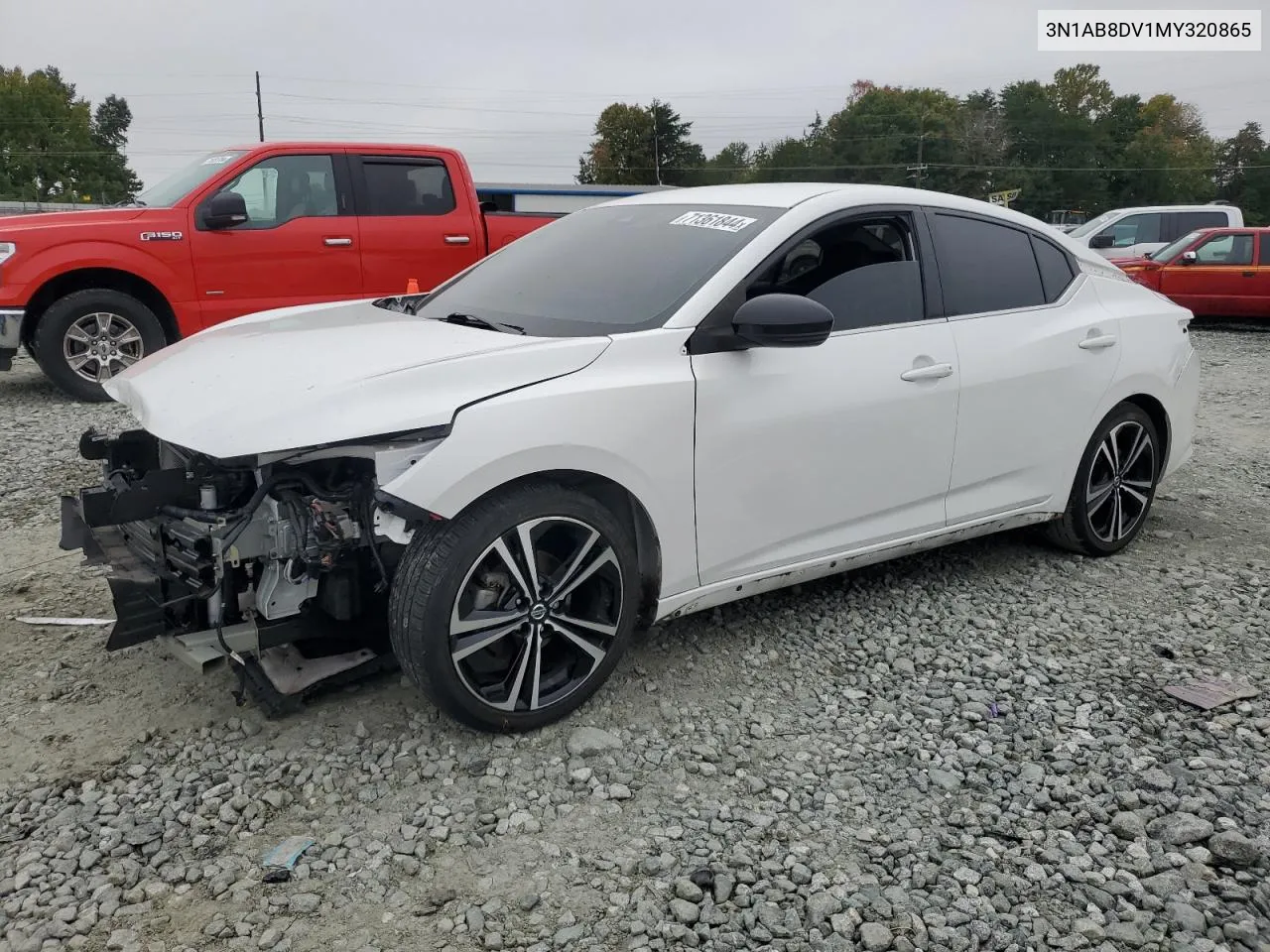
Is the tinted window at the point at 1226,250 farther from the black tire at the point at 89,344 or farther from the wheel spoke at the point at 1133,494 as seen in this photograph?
the black tire at the point at 89,344

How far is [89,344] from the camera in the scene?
25.8 ft

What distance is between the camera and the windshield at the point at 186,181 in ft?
26.5

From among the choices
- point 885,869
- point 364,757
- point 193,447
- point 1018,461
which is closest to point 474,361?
point 193,447

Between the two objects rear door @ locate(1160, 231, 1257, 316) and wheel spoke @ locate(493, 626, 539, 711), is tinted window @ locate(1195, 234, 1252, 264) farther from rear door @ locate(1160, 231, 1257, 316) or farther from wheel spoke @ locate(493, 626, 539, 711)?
wheel spoke @ locate(493, 626, 539, 711)

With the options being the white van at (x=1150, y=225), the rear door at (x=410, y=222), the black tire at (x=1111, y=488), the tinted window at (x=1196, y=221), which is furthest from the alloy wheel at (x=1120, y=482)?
the tinted window at (x=1196, y=221)

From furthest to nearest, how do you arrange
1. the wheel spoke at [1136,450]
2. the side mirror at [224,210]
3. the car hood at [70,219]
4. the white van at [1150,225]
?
the white van at [1150,225], the side mirror at [224,210], the car hood at [70,219], the wheel spoke at [1136,450]

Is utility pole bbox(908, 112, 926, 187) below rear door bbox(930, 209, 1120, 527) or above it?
above

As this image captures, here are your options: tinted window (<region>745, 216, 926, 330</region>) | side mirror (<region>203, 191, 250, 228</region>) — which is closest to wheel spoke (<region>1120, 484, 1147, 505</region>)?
tinted window (<region>745, 216, 926, 330</region>)

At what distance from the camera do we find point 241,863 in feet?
8.70

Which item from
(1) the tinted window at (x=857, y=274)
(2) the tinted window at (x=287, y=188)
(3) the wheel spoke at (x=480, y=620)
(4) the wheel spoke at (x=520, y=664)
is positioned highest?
(2) the tinted window at (x=287, y=188)

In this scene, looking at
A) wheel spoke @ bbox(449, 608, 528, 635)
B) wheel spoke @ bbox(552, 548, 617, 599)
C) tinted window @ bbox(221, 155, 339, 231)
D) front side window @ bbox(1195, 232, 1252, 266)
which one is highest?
tinted window @ bbox(221, 155, 339, 231)

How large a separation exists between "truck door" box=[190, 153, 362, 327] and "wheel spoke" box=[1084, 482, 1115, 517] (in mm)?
5854

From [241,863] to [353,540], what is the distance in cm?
92

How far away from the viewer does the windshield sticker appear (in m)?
3.77
